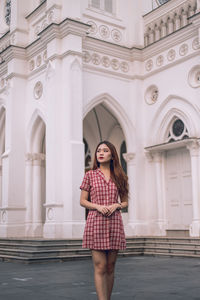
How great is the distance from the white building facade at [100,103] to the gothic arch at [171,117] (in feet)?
0.12

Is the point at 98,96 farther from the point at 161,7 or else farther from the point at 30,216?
the point at 30,216

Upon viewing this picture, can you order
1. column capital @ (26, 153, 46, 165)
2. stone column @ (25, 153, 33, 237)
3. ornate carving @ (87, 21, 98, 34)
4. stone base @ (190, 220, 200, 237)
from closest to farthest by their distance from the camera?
stone base @ (190, 220, 200, 237)
ornate carving @ (87, 21, 98, 34)
stone column @ (25, 153, 33, 237)
column capital @ (26, 153, 46, 165)

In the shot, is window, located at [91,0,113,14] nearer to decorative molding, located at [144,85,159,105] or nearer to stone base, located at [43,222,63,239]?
decorative molding, located at [144,85,159,105]

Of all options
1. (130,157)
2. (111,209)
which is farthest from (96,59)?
(111,209)

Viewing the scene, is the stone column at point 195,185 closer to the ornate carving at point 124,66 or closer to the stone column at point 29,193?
the ornate carving at point 124,66

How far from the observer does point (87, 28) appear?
14711 mm

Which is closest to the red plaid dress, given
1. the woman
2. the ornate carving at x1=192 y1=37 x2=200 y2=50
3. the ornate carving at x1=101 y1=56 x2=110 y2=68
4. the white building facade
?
the woman

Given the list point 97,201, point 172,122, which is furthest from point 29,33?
point 97,201

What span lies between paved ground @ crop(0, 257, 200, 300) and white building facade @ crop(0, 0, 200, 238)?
16.7 feet

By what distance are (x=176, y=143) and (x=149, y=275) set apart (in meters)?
7.87

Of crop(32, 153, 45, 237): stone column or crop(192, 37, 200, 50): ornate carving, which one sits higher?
crop(192, 37, 200, 50): ornate carving

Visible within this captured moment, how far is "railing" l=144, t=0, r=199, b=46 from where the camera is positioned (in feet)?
49.5

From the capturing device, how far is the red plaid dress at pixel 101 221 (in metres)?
3.75

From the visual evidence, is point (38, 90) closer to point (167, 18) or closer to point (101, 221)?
point (167, 18)
